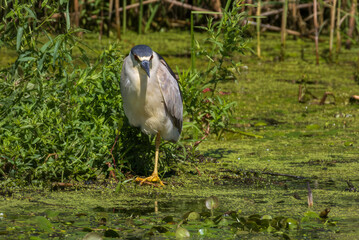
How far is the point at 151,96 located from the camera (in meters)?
4.51

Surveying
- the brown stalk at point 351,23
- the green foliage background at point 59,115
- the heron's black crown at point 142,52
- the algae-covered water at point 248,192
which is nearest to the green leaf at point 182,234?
the algae-covered water at point 248,192

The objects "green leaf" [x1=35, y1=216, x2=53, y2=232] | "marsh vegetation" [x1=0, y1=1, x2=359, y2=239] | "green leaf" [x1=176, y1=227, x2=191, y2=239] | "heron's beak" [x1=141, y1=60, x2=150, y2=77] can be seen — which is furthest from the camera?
"heron's beak" [x1=141, y1=60, x2=150, y2=77]

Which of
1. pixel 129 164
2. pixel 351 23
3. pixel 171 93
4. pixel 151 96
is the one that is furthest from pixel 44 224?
pixel 351 23

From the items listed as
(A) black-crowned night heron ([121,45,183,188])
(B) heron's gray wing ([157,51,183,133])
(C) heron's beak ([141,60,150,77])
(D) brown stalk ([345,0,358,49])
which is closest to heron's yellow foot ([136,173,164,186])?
(A) black-crowned night heron ([121,45,183,188])

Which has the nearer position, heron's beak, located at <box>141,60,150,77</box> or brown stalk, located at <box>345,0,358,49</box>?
heron's beak, located at <box>141,60,150,77</box>

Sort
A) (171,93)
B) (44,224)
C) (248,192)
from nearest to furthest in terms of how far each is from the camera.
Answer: (44,224)
(248,192)
(171,93)

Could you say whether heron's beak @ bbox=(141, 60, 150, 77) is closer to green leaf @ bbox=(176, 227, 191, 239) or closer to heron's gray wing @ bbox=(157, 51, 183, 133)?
heron's gray wing @ bbox=(157, 51, 183, 133)

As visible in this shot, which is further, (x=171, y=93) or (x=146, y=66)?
(x=171, y=93)

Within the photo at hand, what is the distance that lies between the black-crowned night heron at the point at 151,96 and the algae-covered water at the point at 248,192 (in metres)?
0.40

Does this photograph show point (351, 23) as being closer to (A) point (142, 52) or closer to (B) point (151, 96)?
(B) point (151, 96)

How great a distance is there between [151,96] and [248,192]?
0.96 meters

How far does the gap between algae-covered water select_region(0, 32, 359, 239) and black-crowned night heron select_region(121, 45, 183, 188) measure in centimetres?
40

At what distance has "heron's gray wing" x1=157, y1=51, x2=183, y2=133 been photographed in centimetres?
454

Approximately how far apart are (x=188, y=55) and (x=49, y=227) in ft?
20.7
